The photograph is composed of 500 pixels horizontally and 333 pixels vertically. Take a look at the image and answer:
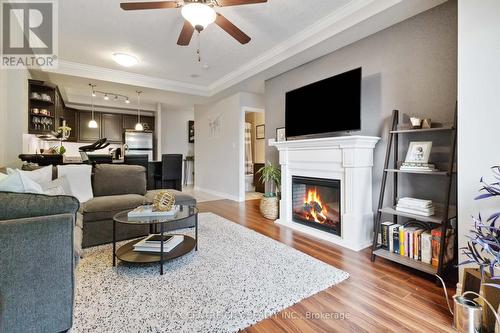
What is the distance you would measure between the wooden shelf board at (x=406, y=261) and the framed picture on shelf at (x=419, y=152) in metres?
0.90

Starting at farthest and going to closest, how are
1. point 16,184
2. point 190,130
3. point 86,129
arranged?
point 190,130
point 86,129
point 16,184

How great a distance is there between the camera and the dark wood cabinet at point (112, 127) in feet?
23.6

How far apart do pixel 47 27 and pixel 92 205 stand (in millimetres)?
2296

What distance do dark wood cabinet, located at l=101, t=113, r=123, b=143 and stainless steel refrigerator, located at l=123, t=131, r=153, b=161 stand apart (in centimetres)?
34

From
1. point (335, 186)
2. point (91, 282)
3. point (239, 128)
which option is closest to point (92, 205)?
point (91, 282)

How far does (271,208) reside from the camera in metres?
3.92

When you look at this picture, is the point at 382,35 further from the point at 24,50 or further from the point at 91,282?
the point at 24,50

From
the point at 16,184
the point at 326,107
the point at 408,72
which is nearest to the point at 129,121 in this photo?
the point at 326,107

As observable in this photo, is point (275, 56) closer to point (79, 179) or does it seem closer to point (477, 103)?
point (477, 103)

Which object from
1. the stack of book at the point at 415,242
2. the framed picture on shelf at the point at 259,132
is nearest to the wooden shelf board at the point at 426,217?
the stack of book at the point at 415,242

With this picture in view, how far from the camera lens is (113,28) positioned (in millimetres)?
3053

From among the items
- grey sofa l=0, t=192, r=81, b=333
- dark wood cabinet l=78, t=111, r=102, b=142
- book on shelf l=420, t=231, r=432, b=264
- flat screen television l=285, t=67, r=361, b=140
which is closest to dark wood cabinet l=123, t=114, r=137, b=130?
dark wood cabinet l=78, t=111, r=102, b=142

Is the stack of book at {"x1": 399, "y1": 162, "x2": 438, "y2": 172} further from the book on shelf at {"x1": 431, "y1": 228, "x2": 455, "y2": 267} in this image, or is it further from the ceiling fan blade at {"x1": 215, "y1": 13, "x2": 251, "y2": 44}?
the ceiling fan blade at {"x1": 215, "y1": 13, "x2": 251, "y2": 44}

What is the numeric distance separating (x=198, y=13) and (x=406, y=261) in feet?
9.17
